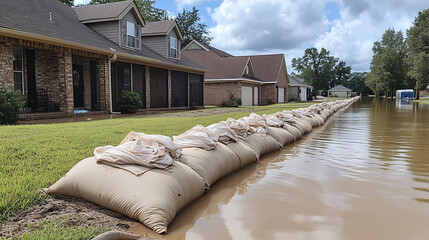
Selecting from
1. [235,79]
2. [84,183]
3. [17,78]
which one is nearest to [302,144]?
[84,183]

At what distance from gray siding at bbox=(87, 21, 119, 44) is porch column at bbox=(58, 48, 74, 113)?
4.10 m

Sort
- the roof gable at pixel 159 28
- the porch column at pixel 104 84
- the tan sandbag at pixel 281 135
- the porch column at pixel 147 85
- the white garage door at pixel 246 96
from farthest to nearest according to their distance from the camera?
the white garage door at pixel 246 96
the roof gable at pixel 159 28
the porch column at pixel 147 85
the porch column at pixel 104 84
the tan sandbag at pixel 281 135

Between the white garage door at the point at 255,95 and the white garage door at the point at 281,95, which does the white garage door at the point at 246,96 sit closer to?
the white garage door at the point at 255,95

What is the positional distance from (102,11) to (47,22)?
4313mm

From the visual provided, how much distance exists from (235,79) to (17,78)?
16.1 metres

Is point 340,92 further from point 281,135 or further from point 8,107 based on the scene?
point 8,107

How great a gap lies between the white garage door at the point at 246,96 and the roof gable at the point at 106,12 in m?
11.5

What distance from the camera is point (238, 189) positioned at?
378 cm

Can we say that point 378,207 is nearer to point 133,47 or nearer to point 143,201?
point 143,201

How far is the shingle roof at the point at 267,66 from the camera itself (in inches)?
1217

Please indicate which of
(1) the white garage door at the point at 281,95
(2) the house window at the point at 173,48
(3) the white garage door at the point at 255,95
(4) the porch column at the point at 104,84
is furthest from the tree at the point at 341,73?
(4) the porch column at the point at 104,84

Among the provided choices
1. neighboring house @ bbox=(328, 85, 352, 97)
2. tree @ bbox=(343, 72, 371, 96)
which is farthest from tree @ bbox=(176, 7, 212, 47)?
tree @ bbox=(343, 72, 371, 96)

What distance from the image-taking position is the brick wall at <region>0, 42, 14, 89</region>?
29.6ft

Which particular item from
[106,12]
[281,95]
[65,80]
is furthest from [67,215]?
[281,95]
